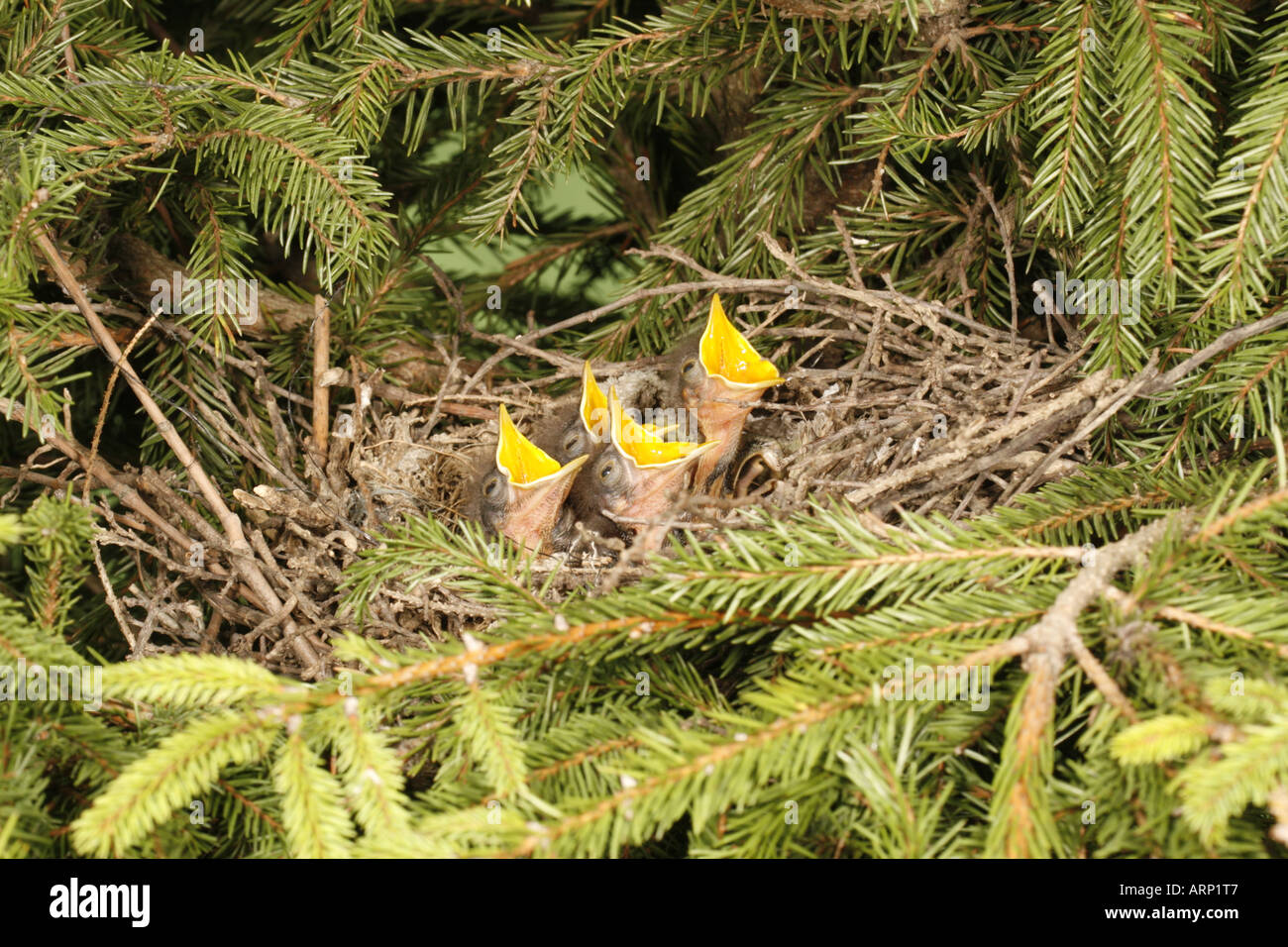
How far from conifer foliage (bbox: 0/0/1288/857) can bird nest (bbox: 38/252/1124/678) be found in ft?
0.05

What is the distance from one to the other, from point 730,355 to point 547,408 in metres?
0.35

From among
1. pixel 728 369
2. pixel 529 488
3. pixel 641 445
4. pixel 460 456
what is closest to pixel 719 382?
pixel 728 369

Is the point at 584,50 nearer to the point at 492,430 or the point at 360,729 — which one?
the point at 492,430

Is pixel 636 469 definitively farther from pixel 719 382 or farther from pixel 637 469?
pixel 719 382

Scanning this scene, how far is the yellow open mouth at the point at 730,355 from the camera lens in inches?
59.3

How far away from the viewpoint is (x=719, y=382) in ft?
4.95

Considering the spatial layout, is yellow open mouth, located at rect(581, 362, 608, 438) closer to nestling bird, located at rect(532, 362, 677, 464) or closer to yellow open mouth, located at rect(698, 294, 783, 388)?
nestling bird, located at rect(532, 362, 677, 464)

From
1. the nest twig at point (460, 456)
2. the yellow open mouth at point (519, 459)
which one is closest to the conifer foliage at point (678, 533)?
the nest twig at point (460, 456)

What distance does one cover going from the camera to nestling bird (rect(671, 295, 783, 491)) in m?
1.51

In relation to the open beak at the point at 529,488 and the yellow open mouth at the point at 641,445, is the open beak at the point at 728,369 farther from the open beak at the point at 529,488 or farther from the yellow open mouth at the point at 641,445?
the open beak at the point at 529,488
